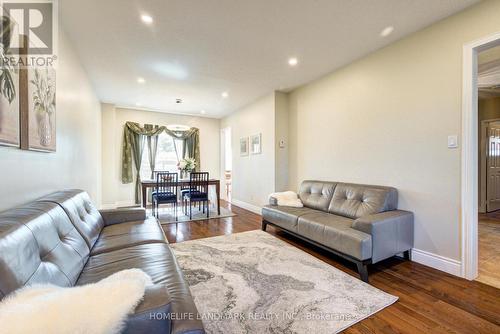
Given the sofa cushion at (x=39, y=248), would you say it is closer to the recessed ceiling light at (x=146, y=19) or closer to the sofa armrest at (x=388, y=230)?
the recessed ceiling light at (x=146, y=19)

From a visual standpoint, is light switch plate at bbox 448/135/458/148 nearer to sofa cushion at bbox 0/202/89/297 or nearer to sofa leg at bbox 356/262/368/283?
sofa leg at bbox 356/262/368/283

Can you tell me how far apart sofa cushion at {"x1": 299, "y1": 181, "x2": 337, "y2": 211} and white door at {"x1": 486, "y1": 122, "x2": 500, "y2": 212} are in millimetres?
4054

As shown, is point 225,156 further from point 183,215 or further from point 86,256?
point 86,256

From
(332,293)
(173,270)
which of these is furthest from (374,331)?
(173,270)

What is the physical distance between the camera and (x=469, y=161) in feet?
6.53

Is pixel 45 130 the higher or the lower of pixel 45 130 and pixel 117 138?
the lower

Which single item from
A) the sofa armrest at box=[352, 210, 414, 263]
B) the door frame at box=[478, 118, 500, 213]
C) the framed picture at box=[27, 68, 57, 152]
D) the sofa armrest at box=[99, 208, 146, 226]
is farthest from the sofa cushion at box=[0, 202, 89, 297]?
the door frame at box=[478, 118, 500, 213]

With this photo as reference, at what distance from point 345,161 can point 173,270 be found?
108 inches

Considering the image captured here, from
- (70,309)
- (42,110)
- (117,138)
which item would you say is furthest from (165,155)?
(70,309)

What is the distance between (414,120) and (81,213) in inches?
136

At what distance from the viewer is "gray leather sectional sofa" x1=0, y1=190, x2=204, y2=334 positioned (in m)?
0.78

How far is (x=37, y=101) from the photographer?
5.44ft

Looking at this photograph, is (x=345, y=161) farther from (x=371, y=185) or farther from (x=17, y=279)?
(x=17, y=279)

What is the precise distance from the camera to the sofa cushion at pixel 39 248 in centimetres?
83
